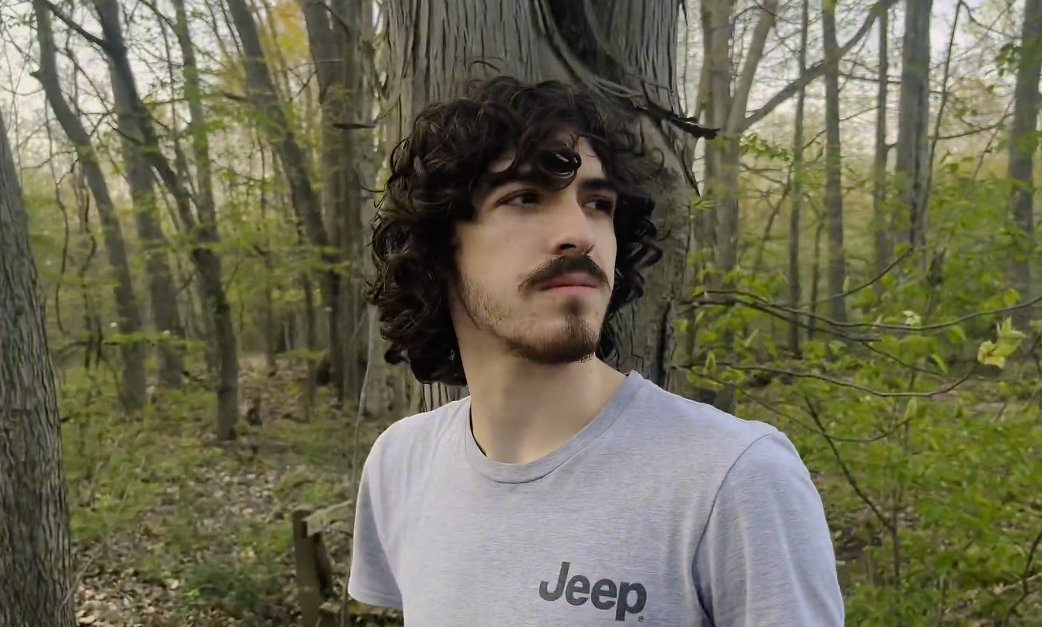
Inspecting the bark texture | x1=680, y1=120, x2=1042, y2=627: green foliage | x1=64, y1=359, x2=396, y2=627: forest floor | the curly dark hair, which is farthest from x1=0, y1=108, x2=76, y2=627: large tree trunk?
the bark texture

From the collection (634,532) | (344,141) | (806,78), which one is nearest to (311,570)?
(634,532)

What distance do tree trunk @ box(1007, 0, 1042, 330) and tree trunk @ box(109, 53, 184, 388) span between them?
671 cm

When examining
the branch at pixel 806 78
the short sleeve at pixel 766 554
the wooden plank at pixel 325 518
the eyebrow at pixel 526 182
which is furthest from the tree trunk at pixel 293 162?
the short sleeve at pixel 766 554

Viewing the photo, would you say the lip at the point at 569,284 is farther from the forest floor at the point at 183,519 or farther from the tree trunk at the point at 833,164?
the forest floor at the point at 183,519

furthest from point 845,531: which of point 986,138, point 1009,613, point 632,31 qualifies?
point 632,31

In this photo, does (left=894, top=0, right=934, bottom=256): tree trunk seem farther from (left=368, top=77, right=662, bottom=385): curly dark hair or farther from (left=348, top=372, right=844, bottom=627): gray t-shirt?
(left=348, top=372, right=844, bottom=627): gray t-shirt

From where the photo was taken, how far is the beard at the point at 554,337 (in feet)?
4.43

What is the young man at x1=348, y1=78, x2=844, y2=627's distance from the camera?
3.70ft

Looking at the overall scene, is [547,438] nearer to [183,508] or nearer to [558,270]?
[558,270]

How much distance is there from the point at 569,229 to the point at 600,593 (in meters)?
0.59

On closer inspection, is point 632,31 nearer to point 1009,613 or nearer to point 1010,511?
point 1010,511

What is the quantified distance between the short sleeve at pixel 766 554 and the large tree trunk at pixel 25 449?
3779 mm

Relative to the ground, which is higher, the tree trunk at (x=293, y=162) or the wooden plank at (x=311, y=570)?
the tree trunk at (x=293, y=162)

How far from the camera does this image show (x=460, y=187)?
4.91 ft
